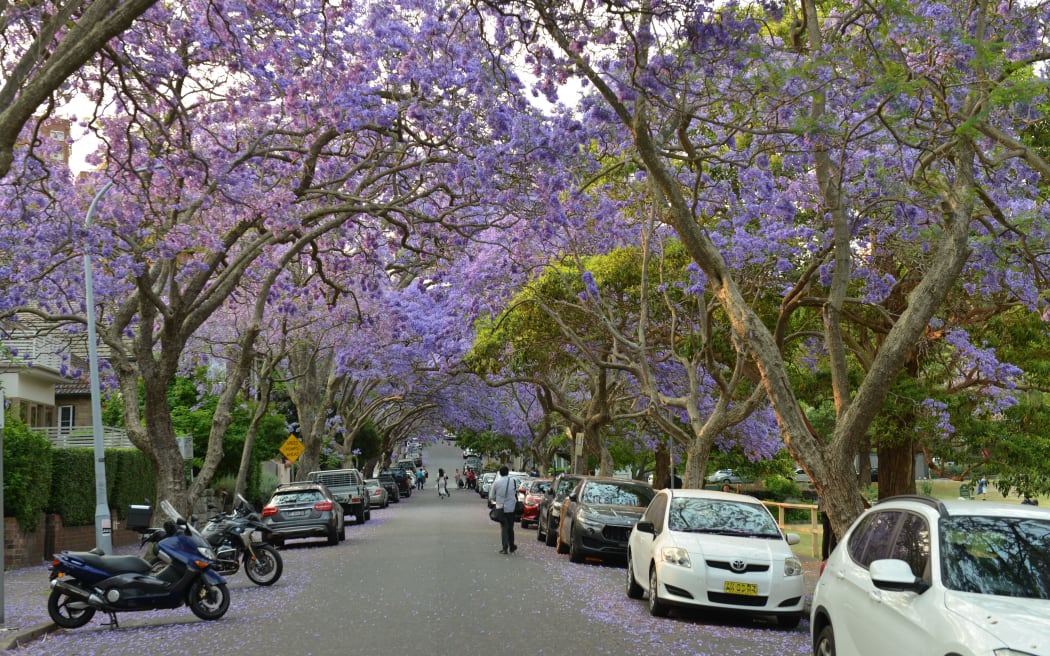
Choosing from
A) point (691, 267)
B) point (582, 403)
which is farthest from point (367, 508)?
point (691, 267)

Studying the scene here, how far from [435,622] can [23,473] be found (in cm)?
1269

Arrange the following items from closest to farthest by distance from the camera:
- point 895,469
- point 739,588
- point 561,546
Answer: point 739,588, point 895,469, point 561,546

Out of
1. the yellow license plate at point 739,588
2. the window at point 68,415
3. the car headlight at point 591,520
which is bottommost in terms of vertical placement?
the yellow license plate at point 739,588

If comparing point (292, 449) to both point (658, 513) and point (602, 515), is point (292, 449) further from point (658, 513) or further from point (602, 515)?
point (658, 513)

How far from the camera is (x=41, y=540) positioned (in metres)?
23.0

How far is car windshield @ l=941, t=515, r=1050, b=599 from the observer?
605cm

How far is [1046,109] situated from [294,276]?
63.6 ft

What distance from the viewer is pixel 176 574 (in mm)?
13164

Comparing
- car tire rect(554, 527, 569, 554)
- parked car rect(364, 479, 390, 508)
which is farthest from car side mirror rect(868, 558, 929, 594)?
parked car rect(364, 479, 390, 508)

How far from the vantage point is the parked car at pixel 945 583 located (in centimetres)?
528

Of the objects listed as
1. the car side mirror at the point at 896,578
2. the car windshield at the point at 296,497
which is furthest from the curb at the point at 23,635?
the car windshield at the point at 296,497

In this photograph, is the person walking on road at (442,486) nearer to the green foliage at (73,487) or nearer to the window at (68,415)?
the window at (68,415)

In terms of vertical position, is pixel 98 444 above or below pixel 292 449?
above

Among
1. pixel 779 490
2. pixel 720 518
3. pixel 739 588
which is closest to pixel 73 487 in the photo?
pixel 720 518
